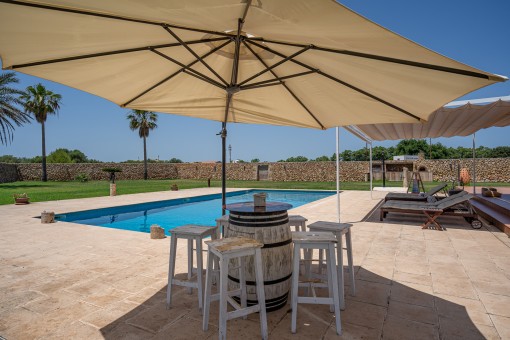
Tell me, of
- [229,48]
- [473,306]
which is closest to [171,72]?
[229,48]

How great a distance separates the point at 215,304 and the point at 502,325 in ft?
8.66

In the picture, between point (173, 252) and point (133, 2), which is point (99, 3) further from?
point (173, 252)

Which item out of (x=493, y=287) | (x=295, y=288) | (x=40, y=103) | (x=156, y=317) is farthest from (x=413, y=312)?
(x=40, y=103)

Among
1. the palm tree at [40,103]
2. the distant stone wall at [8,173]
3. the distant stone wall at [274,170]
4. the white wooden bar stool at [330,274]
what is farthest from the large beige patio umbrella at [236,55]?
the distant stone wall at [8,173]

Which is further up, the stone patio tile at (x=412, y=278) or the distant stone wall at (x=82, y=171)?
the distant stone wall at (x=82, y=171)

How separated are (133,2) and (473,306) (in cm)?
410

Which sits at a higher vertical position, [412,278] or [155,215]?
[412,278]

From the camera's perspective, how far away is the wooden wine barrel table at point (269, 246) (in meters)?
2.50

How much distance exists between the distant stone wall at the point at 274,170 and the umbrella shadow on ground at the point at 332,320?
24.4 metres

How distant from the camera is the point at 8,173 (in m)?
27.4

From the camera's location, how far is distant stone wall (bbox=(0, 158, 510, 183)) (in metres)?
22.6

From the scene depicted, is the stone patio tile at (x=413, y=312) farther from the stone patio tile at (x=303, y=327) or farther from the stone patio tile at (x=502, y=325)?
the stone patio tile at (x=303, y=327)

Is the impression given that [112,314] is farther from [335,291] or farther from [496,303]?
[496,303]

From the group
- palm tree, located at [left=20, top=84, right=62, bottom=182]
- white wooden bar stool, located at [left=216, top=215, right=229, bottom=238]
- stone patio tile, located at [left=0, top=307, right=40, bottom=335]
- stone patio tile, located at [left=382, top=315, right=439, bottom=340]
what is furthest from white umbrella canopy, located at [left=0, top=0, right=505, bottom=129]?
palm tree, located at [left=20, top=84, right=62, bottom=182]
